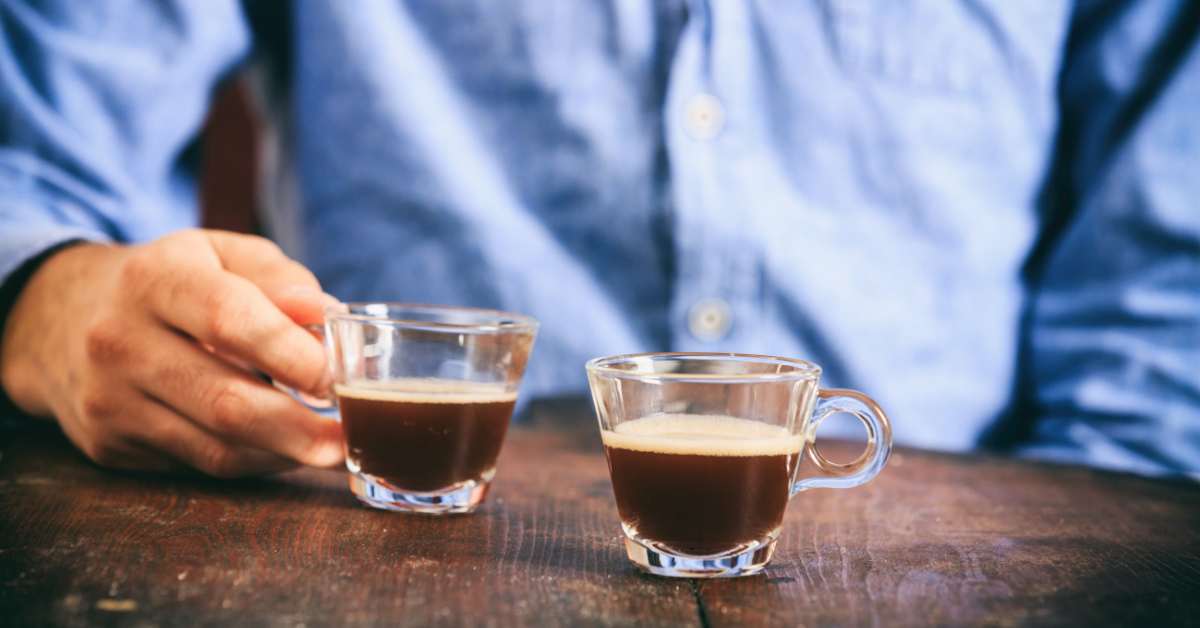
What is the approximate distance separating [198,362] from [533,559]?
0.44 meters

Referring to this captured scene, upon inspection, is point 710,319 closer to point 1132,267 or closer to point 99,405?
point 1132,267

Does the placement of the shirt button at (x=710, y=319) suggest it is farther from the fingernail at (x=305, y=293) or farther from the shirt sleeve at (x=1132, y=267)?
the fingernail at (x=305, y=293)

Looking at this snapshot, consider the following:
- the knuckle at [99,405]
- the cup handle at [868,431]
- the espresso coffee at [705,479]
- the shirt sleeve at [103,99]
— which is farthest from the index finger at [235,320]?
the shirt sleeve at [103,99]

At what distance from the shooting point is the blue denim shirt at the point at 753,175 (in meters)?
1.53

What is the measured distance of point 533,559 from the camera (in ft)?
2.14

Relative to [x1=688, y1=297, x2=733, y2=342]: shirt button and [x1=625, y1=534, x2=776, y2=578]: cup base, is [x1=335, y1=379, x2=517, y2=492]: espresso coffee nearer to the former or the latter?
[x1=625, y1=534, x2=776, y2=578]: cup base

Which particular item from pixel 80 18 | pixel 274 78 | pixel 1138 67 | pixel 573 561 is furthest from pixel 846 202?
pixel 80 18

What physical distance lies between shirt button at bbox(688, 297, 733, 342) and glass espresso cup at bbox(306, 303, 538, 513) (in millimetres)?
733

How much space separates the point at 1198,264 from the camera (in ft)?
5.16

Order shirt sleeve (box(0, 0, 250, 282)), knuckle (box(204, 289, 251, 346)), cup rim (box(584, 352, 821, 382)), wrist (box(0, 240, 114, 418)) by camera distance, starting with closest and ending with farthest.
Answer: cup rim (box(584, 352, 821, 382))
knuckle (box(204, 289, 251, 346))
wrist (box(0, 240, 114, 418))
shirt sleeve (box(0, 0, 250, 282))

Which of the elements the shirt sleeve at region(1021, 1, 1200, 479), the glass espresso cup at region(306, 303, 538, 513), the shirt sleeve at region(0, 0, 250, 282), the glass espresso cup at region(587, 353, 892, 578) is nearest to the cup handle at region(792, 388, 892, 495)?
the glass espresso cup at region(587, 353, 892, 578)

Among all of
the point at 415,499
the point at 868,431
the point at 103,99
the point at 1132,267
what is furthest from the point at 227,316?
the point at 1132,267

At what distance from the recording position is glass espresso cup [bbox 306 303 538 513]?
0.81 m

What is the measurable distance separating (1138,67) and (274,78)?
6.16 feet
